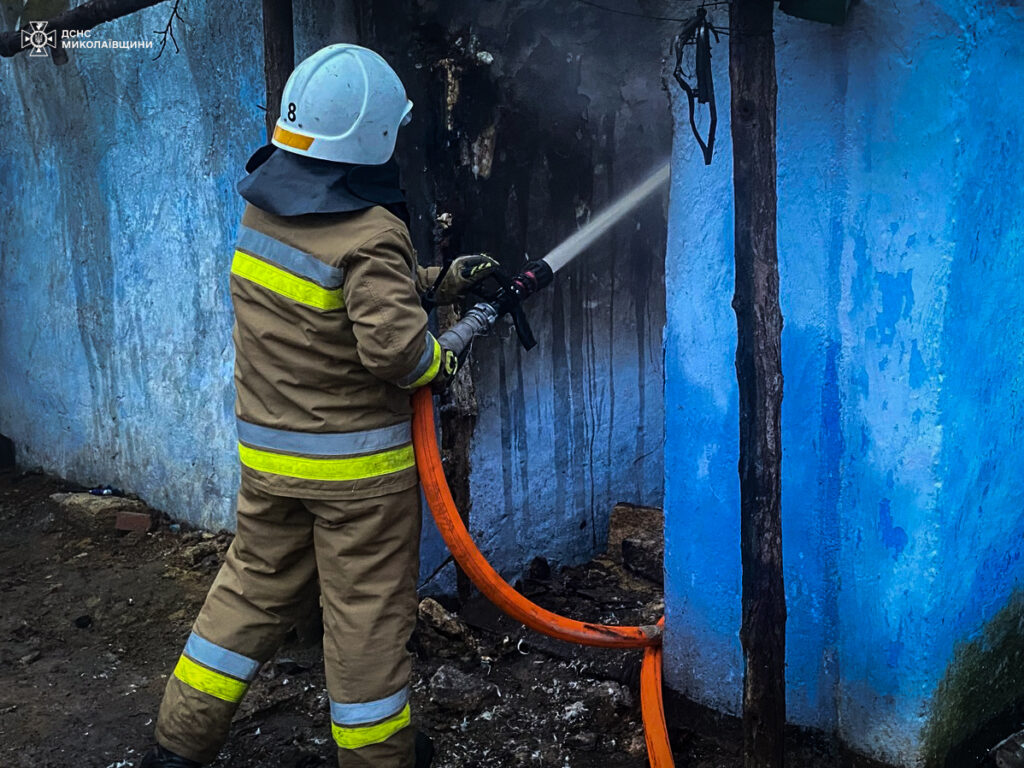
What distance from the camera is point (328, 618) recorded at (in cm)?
316

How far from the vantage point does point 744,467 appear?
2586mm

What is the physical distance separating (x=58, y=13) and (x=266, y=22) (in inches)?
101

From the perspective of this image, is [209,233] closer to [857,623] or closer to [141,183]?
[141,183]

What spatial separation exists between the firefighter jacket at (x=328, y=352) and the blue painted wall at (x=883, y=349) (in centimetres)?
95

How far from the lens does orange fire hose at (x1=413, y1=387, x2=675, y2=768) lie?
10.6ft

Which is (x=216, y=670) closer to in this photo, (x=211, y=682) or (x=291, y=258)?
(x=211, y=682)

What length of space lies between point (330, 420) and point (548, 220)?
1.97m

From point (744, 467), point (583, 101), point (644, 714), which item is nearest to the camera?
point (744, 467)

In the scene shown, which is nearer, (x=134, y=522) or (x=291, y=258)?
(x=291, y=258)

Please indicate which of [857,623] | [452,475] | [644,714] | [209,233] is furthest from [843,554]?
[209,233]

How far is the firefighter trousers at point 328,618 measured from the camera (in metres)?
3.08

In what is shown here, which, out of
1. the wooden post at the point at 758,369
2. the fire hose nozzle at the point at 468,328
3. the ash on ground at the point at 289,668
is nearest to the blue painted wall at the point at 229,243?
the ash on ground at the point at 289,668

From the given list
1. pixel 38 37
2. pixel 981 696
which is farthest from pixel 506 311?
pixel 38 37

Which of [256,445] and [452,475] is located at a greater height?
[256,445]
